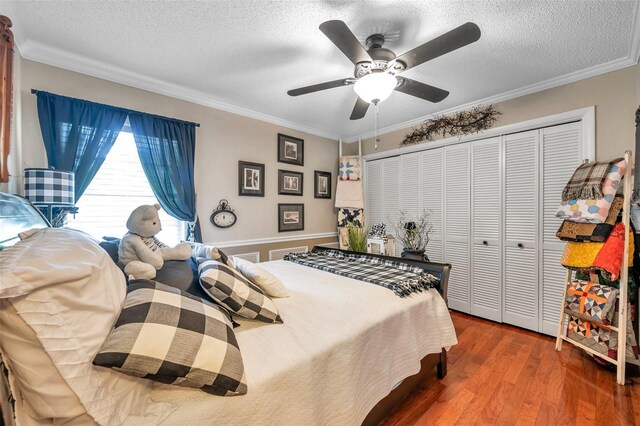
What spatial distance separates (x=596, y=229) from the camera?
6.69 feet

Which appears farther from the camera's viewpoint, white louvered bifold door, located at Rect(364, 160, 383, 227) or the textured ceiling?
white louvered bifold door, located at Rect(364, 160, 383, 227)

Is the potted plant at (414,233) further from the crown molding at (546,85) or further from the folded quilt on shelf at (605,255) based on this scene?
the crown molding at (546,85)

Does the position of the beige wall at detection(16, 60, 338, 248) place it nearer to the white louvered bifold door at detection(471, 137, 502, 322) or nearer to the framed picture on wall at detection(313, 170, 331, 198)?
the framed picture on wall at detection(313, 170, 331, 198)

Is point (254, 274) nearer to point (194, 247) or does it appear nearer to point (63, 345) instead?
point (194, 247)

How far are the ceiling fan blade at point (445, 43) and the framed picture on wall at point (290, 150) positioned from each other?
7.17ft

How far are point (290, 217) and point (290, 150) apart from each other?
37.6 inches

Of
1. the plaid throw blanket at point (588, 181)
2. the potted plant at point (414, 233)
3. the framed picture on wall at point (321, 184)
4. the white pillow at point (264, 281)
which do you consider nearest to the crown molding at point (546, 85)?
the plaid throw blanket at point (588, 181)

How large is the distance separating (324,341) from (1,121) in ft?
6.74

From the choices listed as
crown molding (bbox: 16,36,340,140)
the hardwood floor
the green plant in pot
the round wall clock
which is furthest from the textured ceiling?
the hardwood floor

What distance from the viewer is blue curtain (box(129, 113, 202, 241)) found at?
2.53 m

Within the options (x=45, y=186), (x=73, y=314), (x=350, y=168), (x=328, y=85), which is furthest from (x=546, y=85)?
Result: (x=45, y=186)

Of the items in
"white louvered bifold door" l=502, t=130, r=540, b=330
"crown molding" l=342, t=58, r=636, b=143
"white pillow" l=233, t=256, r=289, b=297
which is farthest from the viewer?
"white louvered bifold door" l=502, t=130, r=540, b=330

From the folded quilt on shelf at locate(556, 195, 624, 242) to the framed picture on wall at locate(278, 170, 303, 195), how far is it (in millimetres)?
2955

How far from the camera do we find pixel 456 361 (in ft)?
7.25
